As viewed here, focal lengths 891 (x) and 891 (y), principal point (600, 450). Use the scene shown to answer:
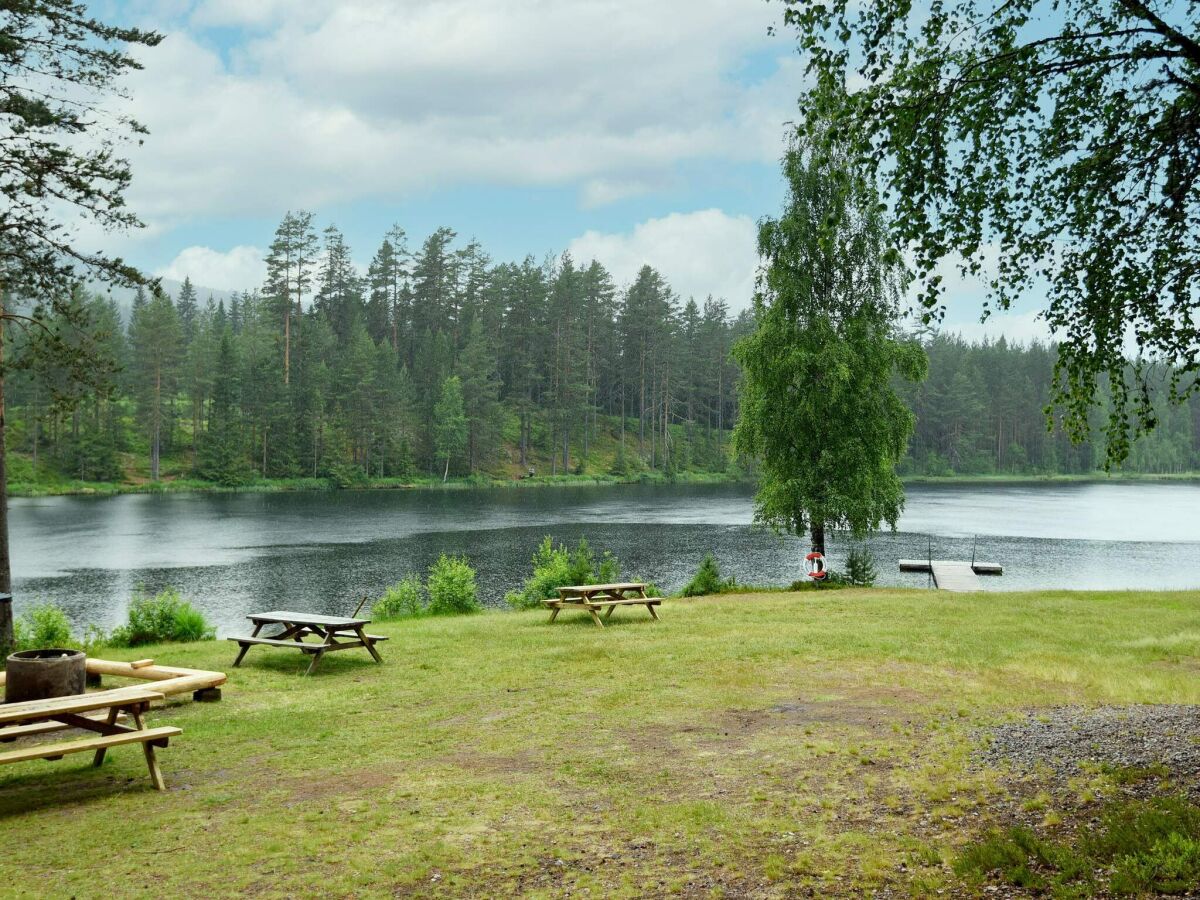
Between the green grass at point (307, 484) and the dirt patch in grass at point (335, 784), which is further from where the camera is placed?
the green grass at point (307, 484)

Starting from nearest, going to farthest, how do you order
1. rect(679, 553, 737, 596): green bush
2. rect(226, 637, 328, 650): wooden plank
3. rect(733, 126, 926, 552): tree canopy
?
rect(226, 637, 328, 650): wooden plank, rect(679, 553, 737, 596): green bush, rect(733, 126, 926, 552): tree canopy

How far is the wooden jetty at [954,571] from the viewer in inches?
1139

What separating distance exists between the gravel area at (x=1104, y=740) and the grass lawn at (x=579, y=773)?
421mm

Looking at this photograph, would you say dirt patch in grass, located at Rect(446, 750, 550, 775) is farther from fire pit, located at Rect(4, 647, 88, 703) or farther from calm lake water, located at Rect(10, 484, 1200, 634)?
calm lake water, located at Rect(10, 484, 1200, 634)

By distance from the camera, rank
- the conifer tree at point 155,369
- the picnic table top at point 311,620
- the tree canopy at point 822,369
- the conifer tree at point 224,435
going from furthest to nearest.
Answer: the conifer tree at point 224,435
the conifer tree at point 155,369
the tree canopy at point 822,369
the picnic table top at point 311,620

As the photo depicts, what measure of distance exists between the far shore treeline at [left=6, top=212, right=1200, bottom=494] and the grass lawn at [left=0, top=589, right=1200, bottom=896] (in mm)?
58207

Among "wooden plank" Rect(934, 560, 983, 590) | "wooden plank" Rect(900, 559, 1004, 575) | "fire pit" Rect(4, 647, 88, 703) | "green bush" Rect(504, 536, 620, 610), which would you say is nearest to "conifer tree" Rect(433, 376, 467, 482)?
"wooden plank" Rect(900, 559, 1004, 575)

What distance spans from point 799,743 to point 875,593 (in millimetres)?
13562

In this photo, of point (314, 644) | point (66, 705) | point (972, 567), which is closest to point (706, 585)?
point (314, 644)

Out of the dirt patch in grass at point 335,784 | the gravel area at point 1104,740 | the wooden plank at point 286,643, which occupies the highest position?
the gravel area at point 1104,740

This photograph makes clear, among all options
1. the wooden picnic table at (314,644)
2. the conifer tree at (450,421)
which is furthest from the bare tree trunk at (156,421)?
the wooden picnic table at (314,644)

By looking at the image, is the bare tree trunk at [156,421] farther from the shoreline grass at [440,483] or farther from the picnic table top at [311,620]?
the picnic table top at [311,620]

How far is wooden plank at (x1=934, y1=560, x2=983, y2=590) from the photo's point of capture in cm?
2866

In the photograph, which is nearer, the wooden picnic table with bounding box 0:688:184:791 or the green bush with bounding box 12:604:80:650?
the wooden picnic table with bounding box 0:688:184:791
